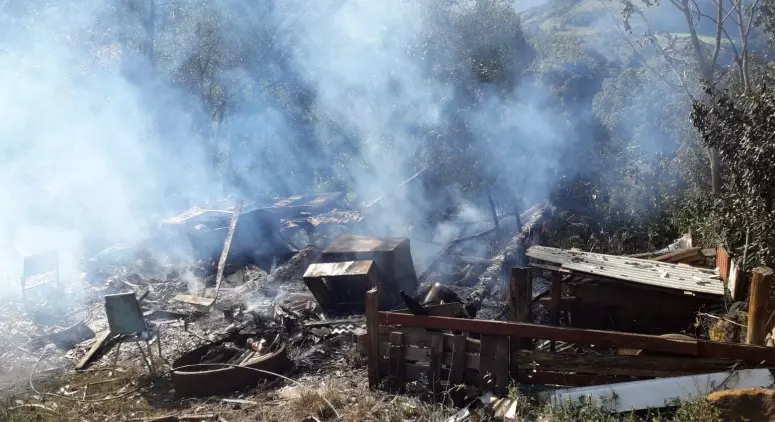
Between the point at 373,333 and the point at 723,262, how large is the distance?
4635 mm

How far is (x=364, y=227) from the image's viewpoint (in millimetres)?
13828

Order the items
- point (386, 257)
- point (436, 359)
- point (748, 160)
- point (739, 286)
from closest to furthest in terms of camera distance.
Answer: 1. point (436, 359)
2. point (739, 286)
3. point (748, 160)
4. point (386, 257)

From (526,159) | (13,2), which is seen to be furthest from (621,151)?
(13,2)

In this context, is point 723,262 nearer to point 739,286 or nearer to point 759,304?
point 739,286

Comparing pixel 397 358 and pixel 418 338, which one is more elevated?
pixel 418 338

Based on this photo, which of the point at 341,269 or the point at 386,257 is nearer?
the point at 341,269

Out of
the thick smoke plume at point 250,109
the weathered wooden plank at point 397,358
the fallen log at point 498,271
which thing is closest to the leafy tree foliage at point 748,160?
the fallen log at point 498,271

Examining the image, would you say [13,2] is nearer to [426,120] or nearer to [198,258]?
[198,258]

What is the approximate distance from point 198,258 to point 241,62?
9.08 m

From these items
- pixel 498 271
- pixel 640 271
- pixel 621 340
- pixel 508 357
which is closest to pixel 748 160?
pixel 640 271

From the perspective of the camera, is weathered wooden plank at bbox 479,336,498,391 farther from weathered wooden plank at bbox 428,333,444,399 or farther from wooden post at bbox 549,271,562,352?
wooden post at bbox 549,271,562,352

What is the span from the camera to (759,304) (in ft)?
15.9

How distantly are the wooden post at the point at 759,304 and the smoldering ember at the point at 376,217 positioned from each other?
27 mm

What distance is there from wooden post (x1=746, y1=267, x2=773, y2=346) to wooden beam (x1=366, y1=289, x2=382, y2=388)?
3.55 meters
